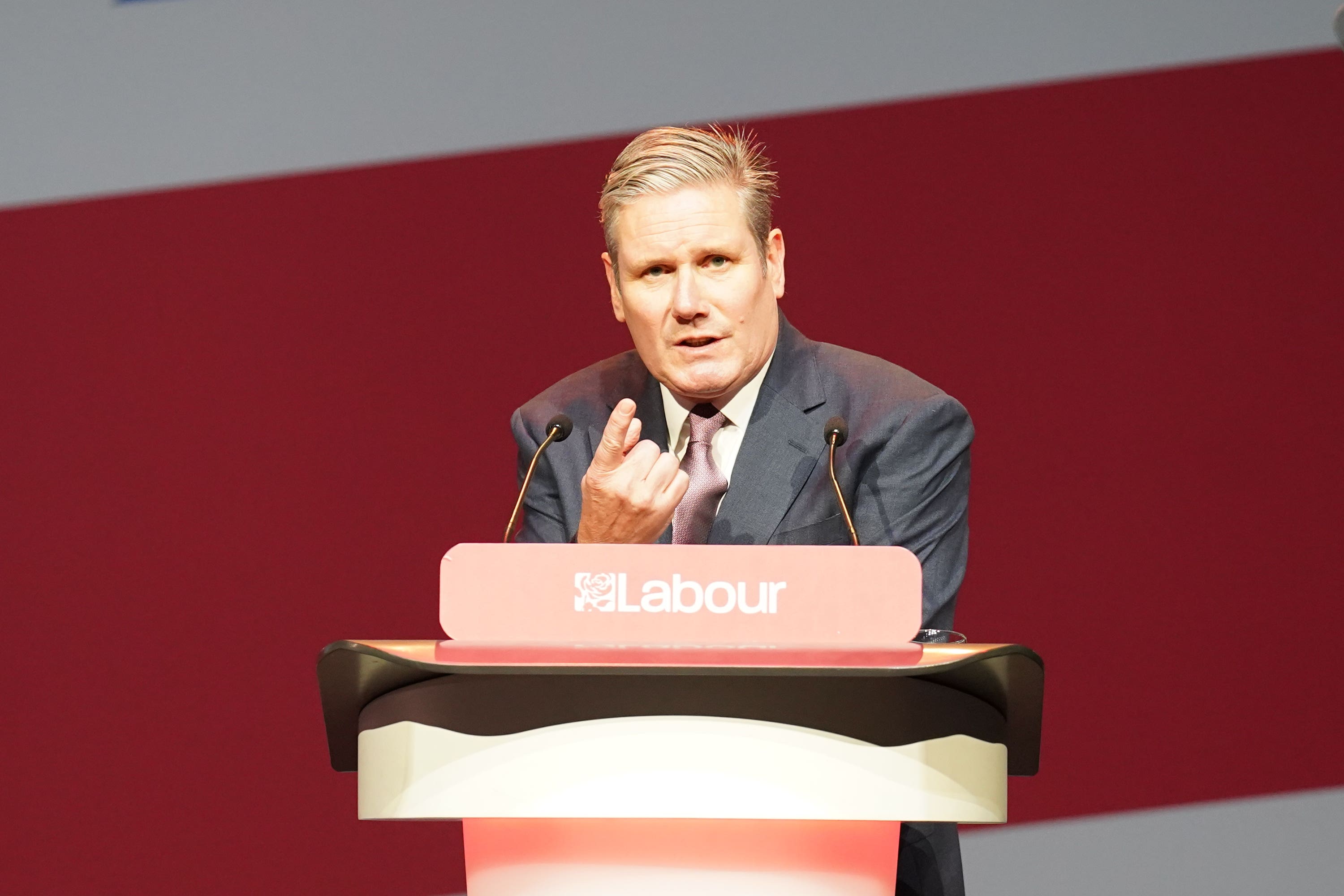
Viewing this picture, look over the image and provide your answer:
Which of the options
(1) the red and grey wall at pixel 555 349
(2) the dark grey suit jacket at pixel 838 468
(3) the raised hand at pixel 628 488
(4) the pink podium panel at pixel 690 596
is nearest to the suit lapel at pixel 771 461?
(2) the dark grey suit jacket at pixel 838 468

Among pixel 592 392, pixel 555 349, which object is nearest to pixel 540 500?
pixel 592 392

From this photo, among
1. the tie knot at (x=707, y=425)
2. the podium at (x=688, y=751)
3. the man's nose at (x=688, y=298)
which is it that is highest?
the man's nose at (x=688, y=298)

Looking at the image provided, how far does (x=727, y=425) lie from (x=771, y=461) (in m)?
0.14

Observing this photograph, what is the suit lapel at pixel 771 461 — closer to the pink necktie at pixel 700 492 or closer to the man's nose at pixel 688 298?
the pink necktie at pixel 700 492

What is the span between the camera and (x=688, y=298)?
6.66 feet

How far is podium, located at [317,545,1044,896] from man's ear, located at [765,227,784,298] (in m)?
0.97

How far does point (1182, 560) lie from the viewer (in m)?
2.84

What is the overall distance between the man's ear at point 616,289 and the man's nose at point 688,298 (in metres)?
0.12

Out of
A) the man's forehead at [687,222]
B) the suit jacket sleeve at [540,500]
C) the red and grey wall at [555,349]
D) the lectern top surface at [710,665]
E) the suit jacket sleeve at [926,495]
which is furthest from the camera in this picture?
the red and grey wall at [555,349]

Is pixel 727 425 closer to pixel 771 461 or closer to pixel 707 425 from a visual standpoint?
pixel 707 425

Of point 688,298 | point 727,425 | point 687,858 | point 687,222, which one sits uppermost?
point 687,222

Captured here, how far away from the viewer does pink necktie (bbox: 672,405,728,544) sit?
202 centimetres

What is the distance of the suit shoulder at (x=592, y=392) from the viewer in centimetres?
220

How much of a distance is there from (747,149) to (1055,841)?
1.45 m
